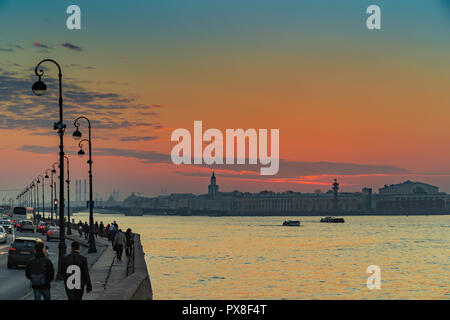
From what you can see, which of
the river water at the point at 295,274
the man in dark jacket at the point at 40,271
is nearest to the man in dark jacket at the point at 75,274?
the man in dark jacket at the point at 40,271

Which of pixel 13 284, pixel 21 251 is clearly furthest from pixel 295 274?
pixel 13 284

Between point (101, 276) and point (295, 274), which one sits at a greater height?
point (101, 276)

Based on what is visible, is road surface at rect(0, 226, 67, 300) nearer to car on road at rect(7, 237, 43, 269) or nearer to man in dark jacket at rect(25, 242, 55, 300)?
car on road at rect(7, 237, 43, 269)

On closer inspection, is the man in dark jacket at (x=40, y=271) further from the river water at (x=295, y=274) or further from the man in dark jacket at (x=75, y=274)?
A: the river water at (x=295, y=274)

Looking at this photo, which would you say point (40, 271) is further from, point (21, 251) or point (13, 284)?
point (21, 251)

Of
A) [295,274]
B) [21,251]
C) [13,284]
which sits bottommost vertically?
[295,274]

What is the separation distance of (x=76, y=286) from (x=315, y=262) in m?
61.6

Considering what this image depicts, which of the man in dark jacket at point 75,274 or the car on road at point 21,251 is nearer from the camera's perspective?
the man in dark jacket at point 75,274

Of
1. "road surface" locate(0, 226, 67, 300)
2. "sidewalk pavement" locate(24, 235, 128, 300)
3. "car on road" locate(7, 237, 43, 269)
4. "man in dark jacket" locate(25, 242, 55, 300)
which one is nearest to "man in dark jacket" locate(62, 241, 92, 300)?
"man in dark jacket" locate(25, 242, 55, 300)

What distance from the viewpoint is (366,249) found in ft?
331
